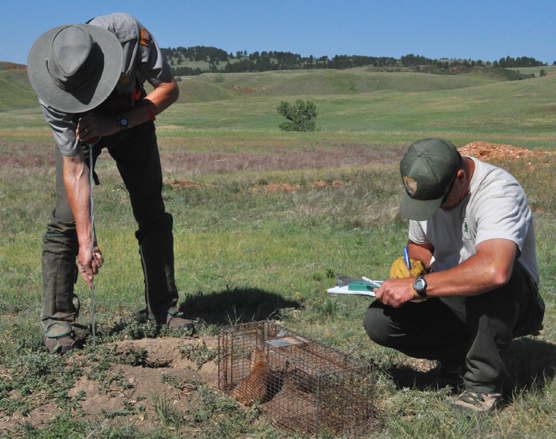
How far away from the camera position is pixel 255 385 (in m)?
3.37

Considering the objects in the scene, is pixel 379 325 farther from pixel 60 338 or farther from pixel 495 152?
pixel 495 152

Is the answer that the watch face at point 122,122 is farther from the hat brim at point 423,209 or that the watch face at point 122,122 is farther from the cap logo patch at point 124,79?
the hat brim at point 423,209

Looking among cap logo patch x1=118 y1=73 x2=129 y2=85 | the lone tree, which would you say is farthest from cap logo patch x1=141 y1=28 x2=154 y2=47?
the lone tree

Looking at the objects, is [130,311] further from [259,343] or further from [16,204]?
[16,204]

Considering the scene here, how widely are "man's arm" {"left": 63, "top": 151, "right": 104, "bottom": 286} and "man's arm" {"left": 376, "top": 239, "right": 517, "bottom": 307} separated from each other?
78.3 inches

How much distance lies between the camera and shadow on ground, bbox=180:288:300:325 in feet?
16.6

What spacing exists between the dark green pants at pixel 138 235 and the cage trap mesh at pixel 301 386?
105 cm

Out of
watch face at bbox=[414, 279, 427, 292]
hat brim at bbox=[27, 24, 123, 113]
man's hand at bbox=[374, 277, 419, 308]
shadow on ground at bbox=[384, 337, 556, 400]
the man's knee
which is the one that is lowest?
shadow on ground at bbox=[384, 337, 556, 400]

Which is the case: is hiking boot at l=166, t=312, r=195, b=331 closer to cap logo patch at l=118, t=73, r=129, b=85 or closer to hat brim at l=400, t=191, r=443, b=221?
cap logo patch at l=118, t=73, r=129, b=85

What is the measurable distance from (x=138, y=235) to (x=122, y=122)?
1.17 m

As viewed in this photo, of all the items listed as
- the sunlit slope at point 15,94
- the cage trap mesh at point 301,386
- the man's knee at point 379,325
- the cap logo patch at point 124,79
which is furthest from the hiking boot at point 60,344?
the sunlit slope at point 15,94

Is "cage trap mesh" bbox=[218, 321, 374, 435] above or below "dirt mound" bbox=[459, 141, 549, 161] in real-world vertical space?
below

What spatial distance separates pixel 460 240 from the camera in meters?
3.38

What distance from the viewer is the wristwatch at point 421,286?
305 centimetres
